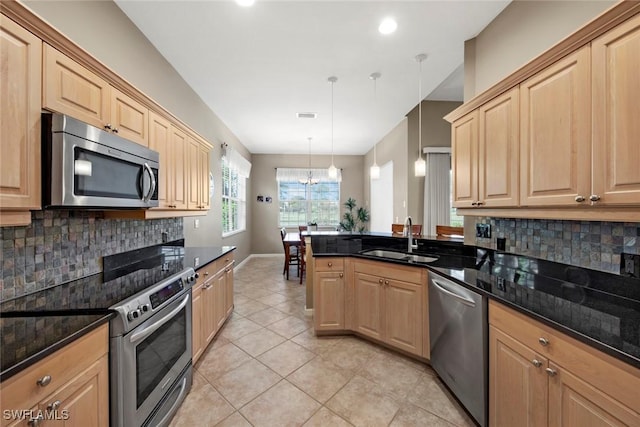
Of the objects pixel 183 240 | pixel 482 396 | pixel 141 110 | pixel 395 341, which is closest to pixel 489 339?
pixel 482 396

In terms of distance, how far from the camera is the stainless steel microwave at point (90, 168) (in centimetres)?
113

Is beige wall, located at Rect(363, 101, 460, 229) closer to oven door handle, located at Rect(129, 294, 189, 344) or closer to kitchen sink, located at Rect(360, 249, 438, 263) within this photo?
kitchen sink, located at Rect(360, 249, 438, 263)

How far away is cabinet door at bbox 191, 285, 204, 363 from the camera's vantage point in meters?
2.03

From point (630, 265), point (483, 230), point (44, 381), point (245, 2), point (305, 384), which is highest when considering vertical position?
point (245, 2)

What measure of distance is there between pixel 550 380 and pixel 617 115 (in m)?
1.21

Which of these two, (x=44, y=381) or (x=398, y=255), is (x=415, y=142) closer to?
(x=398, y=255)

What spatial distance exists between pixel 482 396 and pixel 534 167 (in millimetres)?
1408

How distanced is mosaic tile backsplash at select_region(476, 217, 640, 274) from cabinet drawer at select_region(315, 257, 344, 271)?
4.81 feet

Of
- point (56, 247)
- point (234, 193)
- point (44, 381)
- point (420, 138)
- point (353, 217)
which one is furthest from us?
point (353, 217)

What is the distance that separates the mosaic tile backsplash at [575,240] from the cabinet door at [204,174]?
3.02 meters

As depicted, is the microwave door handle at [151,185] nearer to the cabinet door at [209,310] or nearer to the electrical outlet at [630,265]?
the cabinet door at [209,310]

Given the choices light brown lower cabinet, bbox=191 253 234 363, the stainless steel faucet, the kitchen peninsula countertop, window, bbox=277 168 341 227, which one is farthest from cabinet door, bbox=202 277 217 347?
window, bbox=277 168 341 227

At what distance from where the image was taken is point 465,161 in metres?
2.13

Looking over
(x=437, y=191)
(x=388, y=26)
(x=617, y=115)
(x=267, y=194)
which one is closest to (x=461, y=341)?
(x=617, y=115)
